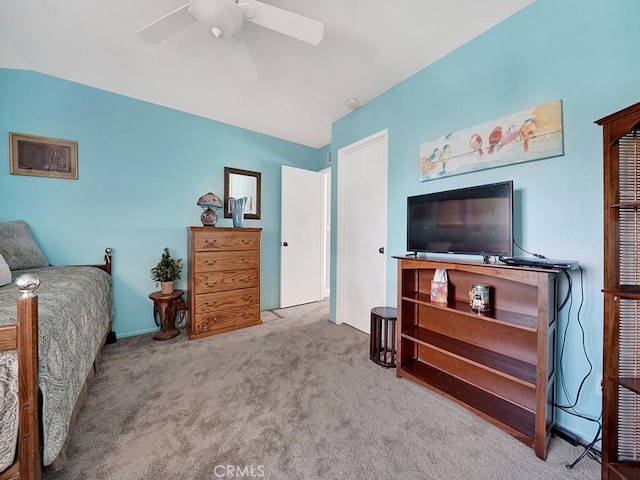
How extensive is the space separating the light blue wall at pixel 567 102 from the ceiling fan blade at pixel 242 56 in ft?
5.03

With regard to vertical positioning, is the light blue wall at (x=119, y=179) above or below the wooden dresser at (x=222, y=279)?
above

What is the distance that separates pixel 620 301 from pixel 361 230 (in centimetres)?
198

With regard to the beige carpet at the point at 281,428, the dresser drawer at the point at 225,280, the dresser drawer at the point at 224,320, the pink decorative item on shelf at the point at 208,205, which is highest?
the pink decorative item on shelf at the point at 208,205

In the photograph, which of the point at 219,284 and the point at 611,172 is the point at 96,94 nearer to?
the point at 219,284

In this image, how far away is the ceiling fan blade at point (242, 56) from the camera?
1494 millimetres

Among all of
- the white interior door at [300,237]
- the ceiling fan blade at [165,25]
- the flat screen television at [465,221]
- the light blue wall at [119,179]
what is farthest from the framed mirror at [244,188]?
the flat screen television at [465,221]

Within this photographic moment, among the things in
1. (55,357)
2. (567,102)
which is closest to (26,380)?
(55,357)

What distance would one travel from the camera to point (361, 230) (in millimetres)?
2816

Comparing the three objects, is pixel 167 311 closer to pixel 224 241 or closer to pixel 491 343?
pixel 224 241

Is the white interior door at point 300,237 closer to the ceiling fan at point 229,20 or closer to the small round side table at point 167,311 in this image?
the small round side table at point 167,311

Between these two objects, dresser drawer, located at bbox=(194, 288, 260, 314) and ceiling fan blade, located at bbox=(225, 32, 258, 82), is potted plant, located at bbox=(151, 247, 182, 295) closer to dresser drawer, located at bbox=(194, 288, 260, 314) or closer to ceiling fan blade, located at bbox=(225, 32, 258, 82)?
dresser drawer, located at bbox=(194, 288, 260, 314)

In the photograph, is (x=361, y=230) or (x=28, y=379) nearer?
(x=28, y=379)

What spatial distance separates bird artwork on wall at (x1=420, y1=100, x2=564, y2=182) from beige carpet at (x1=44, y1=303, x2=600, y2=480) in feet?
5.29

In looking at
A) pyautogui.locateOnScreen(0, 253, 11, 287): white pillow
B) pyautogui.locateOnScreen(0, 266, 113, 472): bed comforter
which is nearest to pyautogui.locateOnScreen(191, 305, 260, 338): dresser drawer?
pyautogui.locateOnScreen(0, 266, 113, 472): bed comforter
